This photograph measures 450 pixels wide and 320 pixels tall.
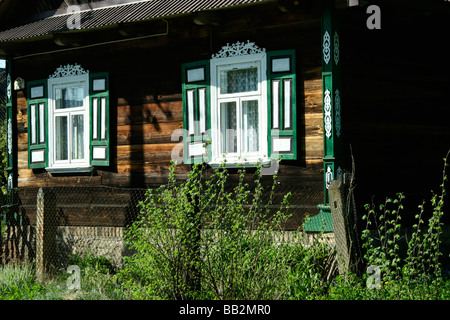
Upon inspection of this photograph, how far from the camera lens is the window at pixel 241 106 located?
35.5ft

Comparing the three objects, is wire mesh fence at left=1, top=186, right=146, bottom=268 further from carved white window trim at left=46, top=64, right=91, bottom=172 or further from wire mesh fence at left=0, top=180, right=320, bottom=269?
carved white window trim at left=46, top=64, right=91, bottom=172

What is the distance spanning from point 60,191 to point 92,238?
1173 millimetres

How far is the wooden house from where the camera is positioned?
35.0ft

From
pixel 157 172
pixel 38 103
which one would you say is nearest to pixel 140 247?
pixel 157 172

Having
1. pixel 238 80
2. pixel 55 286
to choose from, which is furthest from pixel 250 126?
pixel 55 286

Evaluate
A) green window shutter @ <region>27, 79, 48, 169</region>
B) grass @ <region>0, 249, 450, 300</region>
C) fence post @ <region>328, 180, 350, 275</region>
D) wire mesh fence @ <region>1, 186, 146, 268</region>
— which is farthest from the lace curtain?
green window shutter @ <region>27, 79, 48, 169</region>

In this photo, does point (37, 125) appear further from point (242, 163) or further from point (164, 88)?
point (242, 163)

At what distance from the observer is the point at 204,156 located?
457 inches

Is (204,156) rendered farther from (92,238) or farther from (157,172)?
(92,238)

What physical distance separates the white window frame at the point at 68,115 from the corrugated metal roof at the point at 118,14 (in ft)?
3.09

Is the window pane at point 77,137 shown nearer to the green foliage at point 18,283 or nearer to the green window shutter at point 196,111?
the green window shutter at point 196,111

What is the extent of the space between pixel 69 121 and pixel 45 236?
362 centimetres

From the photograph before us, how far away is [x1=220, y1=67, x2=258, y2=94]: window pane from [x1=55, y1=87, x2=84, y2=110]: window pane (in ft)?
9.98

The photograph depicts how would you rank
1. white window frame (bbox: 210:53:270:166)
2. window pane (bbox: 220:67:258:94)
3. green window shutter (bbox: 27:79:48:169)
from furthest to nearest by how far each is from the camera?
green window shutter (bbox: 27:79:48:169), window pane (bbox: 220:67:258:94), white window frame (bbox: 210:53:270:166)
